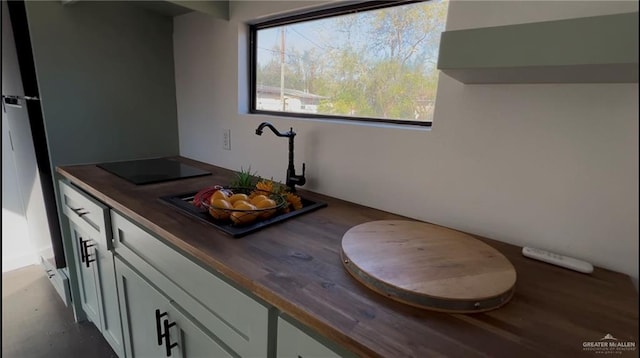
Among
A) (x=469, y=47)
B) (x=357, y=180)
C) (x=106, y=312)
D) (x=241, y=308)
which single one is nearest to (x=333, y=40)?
(x=357, y=180)

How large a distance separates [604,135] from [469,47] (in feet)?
1.47

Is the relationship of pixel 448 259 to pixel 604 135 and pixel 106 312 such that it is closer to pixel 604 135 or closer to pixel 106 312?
pixel 604 135

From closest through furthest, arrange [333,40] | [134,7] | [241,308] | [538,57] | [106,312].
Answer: [538,57] → [241,308] → [333,40] → [106,312] → [134,7]

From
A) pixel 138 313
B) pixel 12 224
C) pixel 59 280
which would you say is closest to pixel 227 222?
pixel 138 313

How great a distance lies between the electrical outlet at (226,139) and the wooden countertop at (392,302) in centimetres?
75

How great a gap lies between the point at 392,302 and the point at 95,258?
4.57 ft

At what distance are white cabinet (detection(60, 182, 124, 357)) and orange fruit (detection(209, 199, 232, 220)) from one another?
0.52 m

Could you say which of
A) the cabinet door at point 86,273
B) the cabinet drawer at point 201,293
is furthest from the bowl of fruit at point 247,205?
the cabinet door at point 86,273

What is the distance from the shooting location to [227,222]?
934mm

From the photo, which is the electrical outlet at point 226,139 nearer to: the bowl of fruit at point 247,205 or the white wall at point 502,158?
the white wall at point 502,158

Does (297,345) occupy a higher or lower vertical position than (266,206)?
lower

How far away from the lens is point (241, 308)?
0.69 metres

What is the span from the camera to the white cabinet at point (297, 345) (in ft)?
1.82

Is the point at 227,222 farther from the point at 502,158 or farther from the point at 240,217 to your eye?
the point at 502,158
